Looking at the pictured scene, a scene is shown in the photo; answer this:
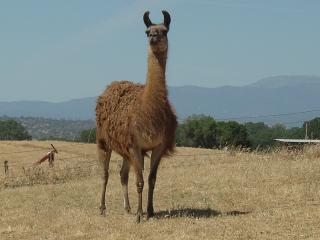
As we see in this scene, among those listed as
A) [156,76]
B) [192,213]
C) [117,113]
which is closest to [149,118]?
[156,76]

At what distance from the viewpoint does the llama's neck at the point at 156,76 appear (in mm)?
9586

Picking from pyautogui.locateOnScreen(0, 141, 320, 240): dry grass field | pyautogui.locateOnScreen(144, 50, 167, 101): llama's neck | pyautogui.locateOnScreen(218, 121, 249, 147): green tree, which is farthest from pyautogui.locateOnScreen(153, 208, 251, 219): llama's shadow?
pyautogui.locateOnScreen(218, 121, 249, 147): green tree

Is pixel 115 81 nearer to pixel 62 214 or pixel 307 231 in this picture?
pixel 62 214

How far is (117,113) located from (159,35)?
5.79 ft

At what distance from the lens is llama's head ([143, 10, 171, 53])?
945cm

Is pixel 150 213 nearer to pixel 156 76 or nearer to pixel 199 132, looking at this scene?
pixel 156 76

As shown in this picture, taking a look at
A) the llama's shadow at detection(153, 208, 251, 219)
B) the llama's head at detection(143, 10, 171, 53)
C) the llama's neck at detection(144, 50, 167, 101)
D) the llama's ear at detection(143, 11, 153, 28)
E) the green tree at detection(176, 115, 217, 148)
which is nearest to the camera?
the llama's head at detection(143, 10, 171, 53)

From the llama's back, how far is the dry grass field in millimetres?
1378

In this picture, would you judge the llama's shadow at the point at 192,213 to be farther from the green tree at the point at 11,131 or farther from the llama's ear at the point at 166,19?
the green tree at the point at 11,131

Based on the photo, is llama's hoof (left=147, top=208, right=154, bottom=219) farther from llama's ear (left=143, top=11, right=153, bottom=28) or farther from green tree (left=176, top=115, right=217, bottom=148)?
green tree (left=176, top=115, right=217, bottom=148)

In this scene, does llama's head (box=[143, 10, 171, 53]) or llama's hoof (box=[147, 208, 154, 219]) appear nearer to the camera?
llama's head (box=[143, 10, 171, 53])

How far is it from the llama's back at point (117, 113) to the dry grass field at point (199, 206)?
1378mm

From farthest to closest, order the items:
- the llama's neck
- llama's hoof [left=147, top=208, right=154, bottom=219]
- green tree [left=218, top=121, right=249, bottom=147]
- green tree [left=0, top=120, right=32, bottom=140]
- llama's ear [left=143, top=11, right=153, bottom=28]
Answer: green tree [left=0, top=120, right=32, bottom=140]
green tree [left=218, top=121, right=249, bottom=147]
llama's hoof [left=147, top=208, right=154, bottom=219]
llama's ear [left=143, top=11, right=153, bottom=28]
the llama's neck

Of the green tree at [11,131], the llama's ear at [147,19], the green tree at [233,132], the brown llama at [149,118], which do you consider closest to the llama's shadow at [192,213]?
the brown llama at [149,118]
